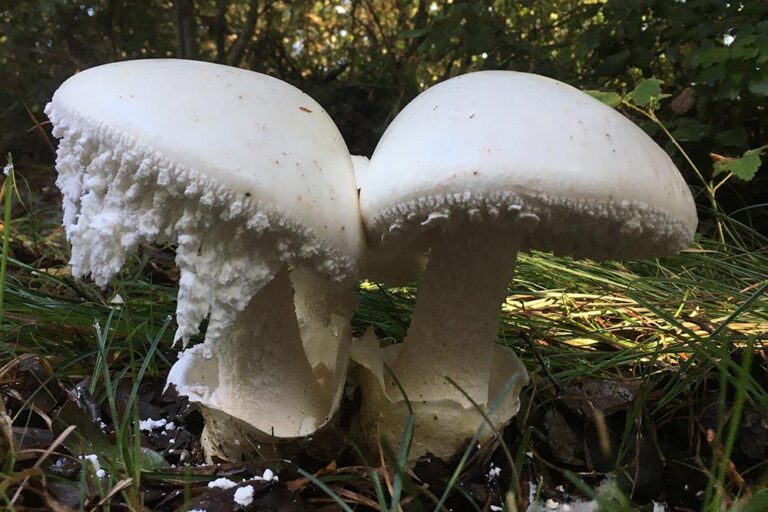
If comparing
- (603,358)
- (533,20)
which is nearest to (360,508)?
(603,358)

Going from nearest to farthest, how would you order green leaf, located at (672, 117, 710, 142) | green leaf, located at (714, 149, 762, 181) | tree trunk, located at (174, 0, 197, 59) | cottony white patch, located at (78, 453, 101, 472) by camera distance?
cottony white patch, located at (78, 453, 101, 472) < green leaf, located at (714, 149, 762, 181) < green leaf, located at (672, 117, 710, 142) < tree trunk, located at (174, 0, 197, 59)

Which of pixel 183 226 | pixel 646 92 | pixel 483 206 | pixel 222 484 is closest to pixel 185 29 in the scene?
pixel 646 92

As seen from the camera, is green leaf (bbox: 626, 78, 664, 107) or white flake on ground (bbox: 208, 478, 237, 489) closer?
→ white flake on ground (bbox: 208, 478, 237, 489)

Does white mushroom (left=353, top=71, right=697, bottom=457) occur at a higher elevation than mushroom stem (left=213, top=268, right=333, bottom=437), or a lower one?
higher

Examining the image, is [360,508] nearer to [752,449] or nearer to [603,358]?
[752,449]

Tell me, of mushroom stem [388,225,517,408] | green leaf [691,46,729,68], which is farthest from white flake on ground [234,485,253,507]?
green leaf [691,46,729,68]

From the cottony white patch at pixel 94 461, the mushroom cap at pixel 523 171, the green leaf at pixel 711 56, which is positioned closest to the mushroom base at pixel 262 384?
the cottony white patch at pixel 94 461

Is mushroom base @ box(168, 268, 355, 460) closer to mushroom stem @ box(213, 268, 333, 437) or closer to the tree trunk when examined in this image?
mushroom stem @ box(213, 268, 333, 437)

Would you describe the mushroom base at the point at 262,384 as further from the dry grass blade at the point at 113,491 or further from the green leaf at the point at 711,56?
the green leaf at the point at 711,56
